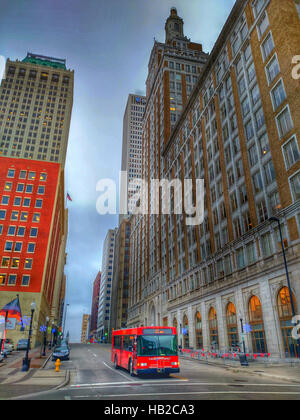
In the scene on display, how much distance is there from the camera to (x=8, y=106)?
120 meters

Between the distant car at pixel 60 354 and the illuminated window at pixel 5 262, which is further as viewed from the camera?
the illuminated window at pixel 5 262

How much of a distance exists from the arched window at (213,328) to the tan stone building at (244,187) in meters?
0.14

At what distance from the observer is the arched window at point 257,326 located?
33.9 metres

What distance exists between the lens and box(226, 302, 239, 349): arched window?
3972cm

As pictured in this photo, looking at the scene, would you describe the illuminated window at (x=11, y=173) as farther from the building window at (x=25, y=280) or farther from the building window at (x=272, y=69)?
the building window at (x=272, y=69)

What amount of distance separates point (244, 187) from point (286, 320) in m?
17.6

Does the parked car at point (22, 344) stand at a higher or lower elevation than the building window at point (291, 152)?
lower

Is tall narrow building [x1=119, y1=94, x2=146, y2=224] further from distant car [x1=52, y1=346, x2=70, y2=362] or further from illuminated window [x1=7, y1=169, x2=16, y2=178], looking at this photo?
distant car [x1=52, y1=346, x2=70, y2=362]

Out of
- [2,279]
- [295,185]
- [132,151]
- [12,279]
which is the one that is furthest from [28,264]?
[132,151]

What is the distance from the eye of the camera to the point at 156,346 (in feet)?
64.1

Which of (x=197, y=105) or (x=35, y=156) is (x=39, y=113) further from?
(x=197, y=105)

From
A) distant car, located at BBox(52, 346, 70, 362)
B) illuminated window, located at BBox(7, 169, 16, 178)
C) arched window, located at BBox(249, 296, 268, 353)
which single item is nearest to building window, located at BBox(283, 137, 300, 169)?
arched window, located at BBox(249, 296, 268, 353)

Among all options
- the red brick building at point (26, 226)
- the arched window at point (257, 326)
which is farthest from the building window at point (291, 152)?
the red brick building at point (26, 226)

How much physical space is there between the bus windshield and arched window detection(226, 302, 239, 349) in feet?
74.7
